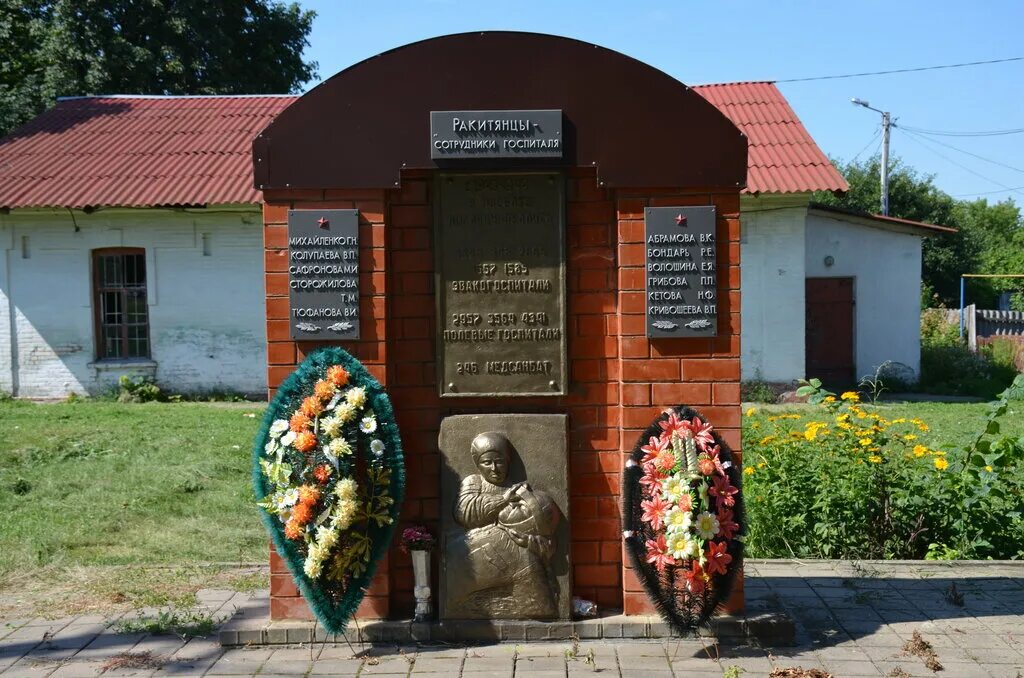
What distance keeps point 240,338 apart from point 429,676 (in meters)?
12.2

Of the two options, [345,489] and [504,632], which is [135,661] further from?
[504,632]

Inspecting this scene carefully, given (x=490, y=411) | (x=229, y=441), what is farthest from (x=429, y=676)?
(x=229, y=441)

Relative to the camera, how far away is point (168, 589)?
5664mm

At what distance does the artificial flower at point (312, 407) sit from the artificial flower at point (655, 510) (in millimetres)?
1509

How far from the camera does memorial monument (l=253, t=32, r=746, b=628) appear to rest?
462 centimetres

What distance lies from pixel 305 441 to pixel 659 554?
164cm

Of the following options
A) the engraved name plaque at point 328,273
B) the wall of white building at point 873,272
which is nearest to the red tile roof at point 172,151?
the wall of white building at point 873,272

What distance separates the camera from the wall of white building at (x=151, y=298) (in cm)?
1570

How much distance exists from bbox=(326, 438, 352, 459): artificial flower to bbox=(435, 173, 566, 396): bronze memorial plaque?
1.96 feet

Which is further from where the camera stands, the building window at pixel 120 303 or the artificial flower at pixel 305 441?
the building window at pixel 120 303

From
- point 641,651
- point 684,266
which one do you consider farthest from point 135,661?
point 684,266

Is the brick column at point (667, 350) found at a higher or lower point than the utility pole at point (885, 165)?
lower

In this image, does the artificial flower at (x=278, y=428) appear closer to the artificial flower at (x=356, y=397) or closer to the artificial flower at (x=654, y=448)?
the artificial flower at (x=356, y=397)

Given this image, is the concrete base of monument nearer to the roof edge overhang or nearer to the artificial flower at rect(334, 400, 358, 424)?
the artificial flower at rect(334, 400, 358, 424)
